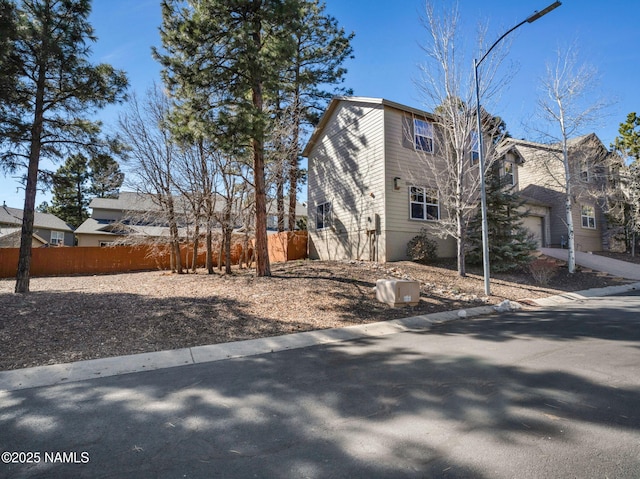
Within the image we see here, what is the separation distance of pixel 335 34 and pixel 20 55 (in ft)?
50.5

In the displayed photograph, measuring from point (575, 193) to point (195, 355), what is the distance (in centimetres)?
2026

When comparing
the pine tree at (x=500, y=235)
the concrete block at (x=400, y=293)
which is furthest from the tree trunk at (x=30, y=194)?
the pine tree at (x=500, y=235)

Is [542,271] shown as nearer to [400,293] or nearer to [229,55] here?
[400,293]

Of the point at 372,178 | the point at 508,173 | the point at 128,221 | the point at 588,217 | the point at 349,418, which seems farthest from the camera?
the point at 128,221

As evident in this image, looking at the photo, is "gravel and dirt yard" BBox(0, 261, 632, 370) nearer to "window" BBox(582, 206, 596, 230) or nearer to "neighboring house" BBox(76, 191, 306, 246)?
"neighboring house" BBox(76, 191, 306, 246)

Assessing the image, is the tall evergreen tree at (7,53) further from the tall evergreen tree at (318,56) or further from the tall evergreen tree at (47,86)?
the tall evergreen tree at (318,56)

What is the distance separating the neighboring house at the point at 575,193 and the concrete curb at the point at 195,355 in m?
14.9

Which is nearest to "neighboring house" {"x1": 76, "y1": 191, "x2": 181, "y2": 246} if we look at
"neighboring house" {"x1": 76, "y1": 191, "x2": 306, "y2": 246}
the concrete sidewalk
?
"neighboring house" {"x1": 76, "y1": 191, "x2": 306, "y2": 246}

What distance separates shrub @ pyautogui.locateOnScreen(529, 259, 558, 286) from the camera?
41.3 feet

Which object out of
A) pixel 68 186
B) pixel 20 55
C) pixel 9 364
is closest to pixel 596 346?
pixel 9 364

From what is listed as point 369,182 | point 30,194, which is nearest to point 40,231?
point 30,194

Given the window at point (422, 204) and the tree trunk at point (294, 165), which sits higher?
the tree trunk at point (294, 165)

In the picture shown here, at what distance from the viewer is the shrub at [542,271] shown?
12594 mm

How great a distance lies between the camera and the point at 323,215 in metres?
17.7
